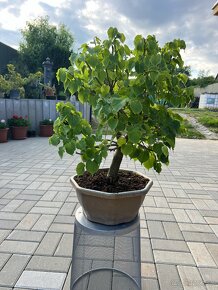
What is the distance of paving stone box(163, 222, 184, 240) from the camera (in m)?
1.86

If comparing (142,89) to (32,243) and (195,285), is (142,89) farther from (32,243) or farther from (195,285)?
(32,243)

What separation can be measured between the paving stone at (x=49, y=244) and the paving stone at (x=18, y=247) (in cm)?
4

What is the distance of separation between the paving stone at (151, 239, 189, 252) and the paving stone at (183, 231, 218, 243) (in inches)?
3.8

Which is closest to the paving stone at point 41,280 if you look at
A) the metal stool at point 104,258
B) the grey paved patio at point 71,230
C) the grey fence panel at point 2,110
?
the grey paved patio at point 71,230

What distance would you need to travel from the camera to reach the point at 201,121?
1002cm

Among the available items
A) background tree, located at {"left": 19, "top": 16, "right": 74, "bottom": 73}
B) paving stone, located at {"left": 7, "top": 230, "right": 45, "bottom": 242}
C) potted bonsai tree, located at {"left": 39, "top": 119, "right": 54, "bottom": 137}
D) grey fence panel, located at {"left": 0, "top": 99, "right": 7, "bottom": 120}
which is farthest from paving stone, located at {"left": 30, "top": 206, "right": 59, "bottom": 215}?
background tree, located at {"left": 19, "top": 16, "right": 74, "bottom": 73}

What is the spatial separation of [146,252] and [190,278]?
1.08 ft

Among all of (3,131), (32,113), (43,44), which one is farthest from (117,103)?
(43,44)

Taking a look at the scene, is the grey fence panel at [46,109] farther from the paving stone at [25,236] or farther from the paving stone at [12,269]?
the paving stone at [12,269]

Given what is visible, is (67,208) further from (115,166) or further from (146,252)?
(115,166)

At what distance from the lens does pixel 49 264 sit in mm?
1508

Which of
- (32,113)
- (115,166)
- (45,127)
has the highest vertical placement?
(115,166)

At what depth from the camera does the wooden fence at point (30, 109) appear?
6049mm

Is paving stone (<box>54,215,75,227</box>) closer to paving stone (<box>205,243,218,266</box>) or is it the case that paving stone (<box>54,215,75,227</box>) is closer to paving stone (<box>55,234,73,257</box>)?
paving stone (<box>55,234,73,257</box>)
